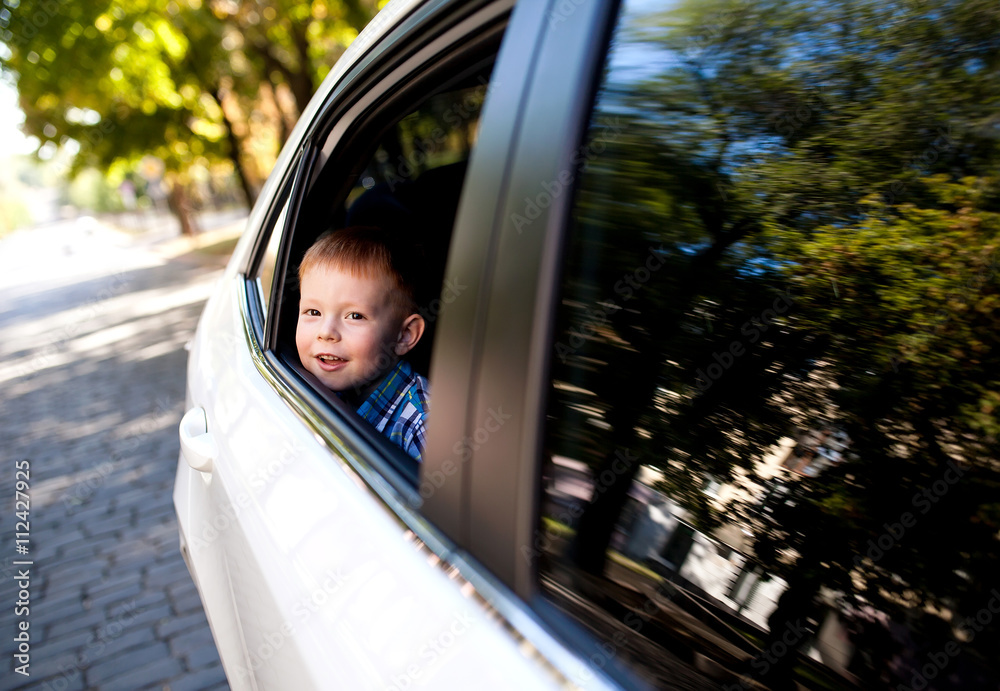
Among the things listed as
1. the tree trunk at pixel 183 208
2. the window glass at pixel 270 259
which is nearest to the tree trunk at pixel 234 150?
the tree trunk at pixel 183 208

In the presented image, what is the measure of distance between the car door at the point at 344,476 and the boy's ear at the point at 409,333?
152 mm

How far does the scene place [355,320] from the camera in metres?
1.95

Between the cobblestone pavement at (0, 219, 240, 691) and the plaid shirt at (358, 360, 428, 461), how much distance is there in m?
1.73

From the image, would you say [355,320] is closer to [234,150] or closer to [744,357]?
[744,357]

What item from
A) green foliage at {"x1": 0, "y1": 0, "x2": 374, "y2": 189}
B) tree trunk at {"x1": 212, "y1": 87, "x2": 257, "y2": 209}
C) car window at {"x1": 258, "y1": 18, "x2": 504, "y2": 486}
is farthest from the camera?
tree trunk at {"x1": 212, "y1": 87, "x2": 257, "y2": 209}

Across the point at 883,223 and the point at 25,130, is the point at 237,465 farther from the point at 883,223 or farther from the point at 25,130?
the point at 25,130

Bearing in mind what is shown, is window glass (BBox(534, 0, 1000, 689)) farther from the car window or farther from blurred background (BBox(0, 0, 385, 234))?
blurred background (BBox(0, 0, 385, 234))

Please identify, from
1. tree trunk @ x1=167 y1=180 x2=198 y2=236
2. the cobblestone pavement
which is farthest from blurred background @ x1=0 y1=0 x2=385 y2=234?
tree trunk @ x1=167 y1=180 x2=198 y2=236

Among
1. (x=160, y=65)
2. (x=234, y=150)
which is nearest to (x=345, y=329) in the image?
(x=160, y=65)

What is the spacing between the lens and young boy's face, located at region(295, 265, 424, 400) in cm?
191

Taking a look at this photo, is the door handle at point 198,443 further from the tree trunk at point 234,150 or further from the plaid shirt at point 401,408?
the tree trunk at point 234,150

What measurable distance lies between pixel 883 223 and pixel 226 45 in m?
17.7

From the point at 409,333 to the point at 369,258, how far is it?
0.81ft

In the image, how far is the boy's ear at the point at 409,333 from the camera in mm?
2049
